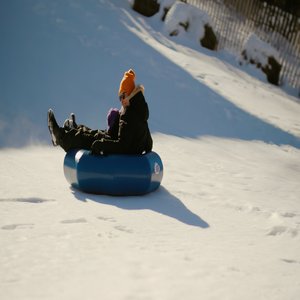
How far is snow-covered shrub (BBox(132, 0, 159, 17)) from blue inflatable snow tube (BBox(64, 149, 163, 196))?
9864 millimetres

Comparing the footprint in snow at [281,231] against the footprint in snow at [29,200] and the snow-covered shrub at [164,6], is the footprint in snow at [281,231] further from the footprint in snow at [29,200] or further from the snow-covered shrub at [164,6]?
the snow-covered shrub at [164,6]

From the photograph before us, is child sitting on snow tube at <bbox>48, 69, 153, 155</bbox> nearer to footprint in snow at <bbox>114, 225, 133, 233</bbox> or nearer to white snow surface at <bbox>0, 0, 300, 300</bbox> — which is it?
white snow surface at <bbox>0, 0, 300, 300</bbox>

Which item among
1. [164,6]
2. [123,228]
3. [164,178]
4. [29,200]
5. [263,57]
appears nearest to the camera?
[123,228]

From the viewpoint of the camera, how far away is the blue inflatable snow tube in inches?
173

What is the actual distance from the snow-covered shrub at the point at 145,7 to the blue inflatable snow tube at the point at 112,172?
9.86 metres

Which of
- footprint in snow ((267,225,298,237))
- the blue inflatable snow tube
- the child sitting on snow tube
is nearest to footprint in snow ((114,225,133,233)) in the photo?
the blue inflatable snow tube

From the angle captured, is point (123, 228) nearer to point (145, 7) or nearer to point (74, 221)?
point (74, 221)

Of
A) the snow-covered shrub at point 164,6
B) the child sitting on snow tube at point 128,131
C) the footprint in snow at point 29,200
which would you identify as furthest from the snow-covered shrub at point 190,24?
the footprint in snow at point 29,200

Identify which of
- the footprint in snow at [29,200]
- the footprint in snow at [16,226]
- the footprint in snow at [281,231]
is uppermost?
the footprint in snow at [281,231]

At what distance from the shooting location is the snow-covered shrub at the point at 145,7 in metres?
13.4

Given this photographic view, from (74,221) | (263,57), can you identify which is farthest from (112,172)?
(263,57)

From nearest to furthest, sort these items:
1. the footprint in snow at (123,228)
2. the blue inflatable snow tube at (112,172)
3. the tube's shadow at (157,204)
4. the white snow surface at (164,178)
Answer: the white snow surface at (164,178) < the footprint in snow at (123,228) < the tube's shadow at (157,204) < the blue inflatable snow tube at (112,172)

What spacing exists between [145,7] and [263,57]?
3.88 meters

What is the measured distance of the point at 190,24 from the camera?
42.9 feet
